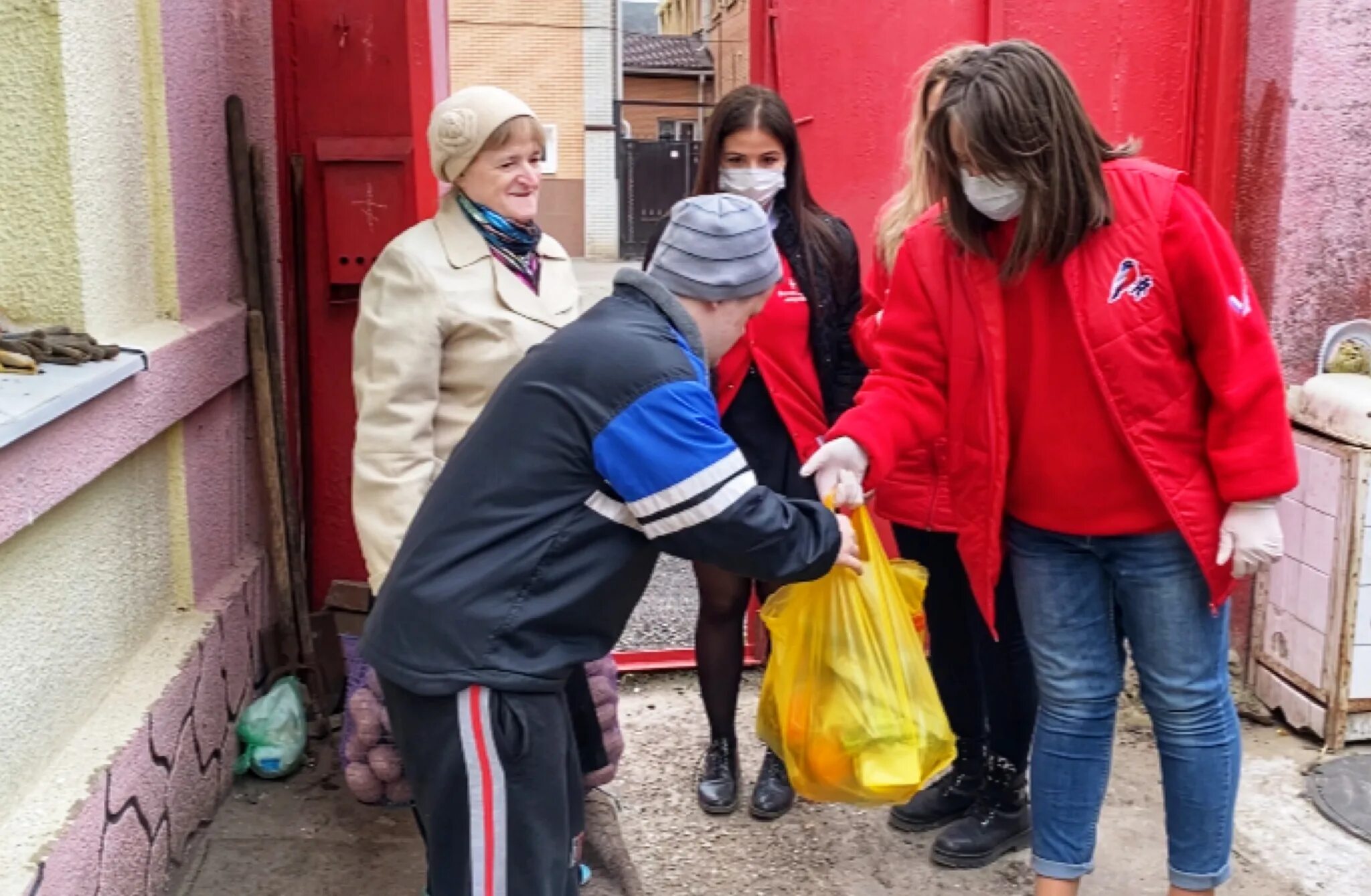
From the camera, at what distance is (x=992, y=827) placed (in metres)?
3.12

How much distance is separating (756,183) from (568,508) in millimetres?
1401

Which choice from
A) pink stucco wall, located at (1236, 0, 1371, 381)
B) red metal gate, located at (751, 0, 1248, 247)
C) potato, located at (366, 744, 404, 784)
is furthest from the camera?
red metal gate, located at (751, 0, 1248, 247)

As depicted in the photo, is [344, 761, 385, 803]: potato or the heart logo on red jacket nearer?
the heart logo on red jacket

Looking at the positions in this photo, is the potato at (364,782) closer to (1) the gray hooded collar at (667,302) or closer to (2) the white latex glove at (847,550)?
(2) the white latex glove at (847,550)

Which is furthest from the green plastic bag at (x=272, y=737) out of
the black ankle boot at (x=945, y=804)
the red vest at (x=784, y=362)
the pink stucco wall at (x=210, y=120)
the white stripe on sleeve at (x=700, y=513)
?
the white stripe on sleeve at (x=700, y=513)

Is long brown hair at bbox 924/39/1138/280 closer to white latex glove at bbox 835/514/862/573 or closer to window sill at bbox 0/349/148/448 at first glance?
white latex glove at bbox 835/514/862/573

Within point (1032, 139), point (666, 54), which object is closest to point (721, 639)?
point (1032, 139)

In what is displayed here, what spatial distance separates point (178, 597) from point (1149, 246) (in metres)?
2.28

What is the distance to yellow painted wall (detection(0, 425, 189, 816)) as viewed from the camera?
224 cm

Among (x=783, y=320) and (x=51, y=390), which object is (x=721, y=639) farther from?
(x=51, y=390)

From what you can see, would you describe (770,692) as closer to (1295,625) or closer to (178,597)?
(178,597)

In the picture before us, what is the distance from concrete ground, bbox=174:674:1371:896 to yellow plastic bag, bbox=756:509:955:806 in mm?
561

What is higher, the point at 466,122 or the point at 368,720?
the point at 466,122

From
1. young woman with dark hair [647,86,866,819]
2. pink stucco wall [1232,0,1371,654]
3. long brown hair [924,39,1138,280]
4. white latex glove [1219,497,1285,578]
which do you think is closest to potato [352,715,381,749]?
young woman with dark hair [647,86,866,819]
